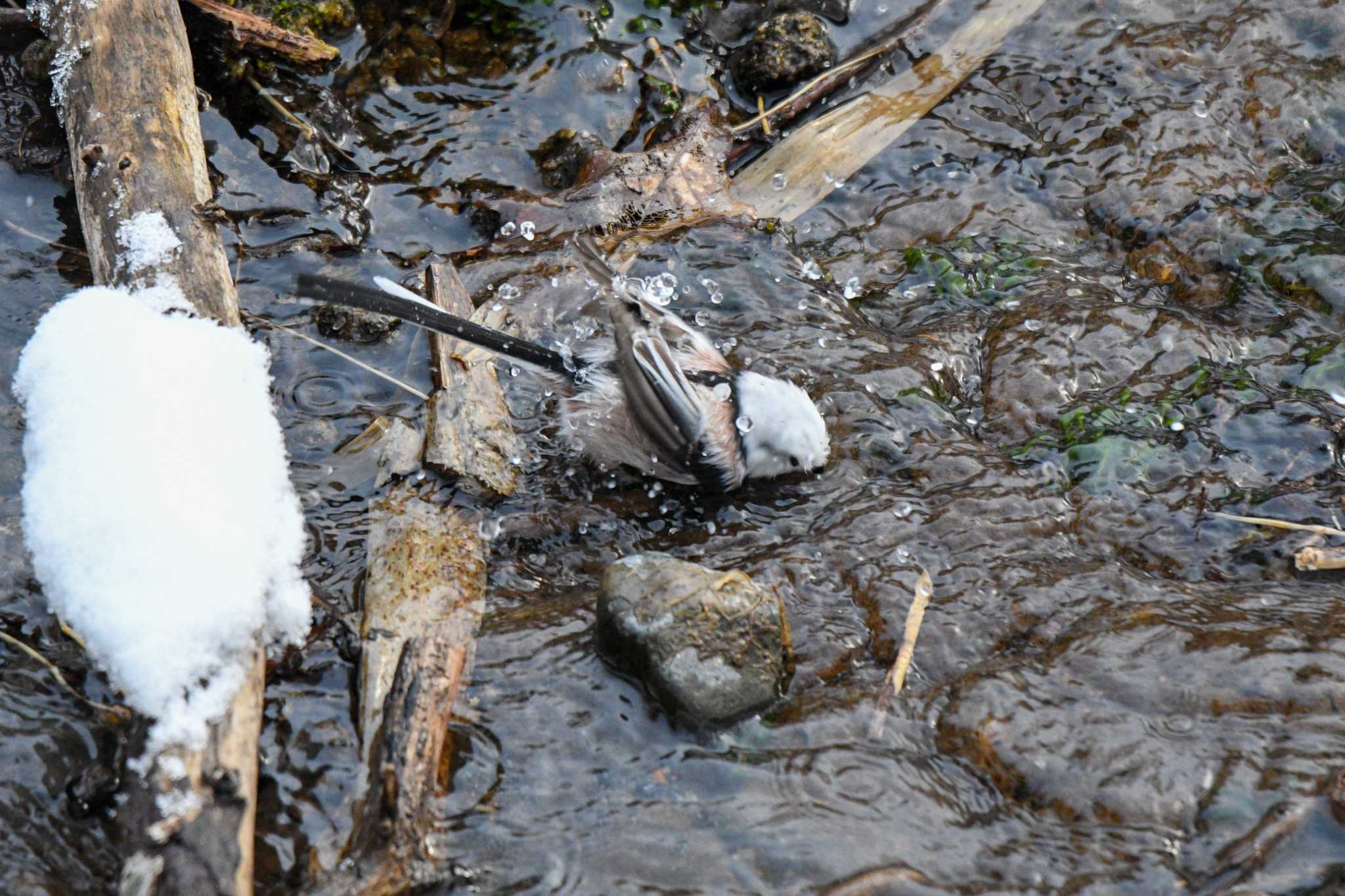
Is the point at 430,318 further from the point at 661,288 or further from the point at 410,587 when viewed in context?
the point at 661,288

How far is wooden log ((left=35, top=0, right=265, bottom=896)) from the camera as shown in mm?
2543

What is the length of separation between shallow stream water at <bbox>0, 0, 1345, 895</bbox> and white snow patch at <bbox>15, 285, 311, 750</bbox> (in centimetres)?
38

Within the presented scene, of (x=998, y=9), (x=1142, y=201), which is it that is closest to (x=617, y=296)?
(x=1142, y=201)

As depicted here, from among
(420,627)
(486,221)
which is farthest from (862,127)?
(420,627)

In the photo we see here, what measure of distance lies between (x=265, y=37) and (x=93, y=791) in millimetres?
3956

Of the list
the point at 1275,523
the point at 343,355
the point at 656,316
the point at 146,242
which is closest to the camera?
the point at 146,242

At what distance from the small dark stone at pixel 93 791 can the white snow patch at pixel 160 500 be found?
0.88 feet

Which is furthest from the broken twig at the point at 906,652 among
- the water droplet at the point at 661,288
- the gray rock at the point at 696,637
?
the water droplet at the point at 661,288

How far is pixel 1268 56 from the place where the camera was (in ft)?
20.4

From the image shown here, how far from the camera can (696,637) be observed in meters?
3.33

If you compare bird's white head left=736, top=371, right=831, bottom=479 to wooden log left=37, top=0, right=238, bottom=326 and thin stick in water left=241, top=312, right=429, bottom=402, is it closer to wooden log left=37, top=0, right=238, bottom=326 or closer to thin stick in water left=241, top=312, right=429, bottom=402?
thin stick in water left=241, top=312, right=429, bottom=402

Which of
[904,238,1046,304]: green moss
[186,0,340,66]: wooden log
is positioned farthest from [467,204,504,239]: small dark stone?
[904,238,1046,304]: green moss

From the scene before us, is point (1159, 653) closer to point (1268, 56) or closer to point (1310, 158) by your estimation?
point (1310, 158)

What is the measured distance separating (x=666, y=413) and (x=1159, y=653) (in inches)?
80.7
